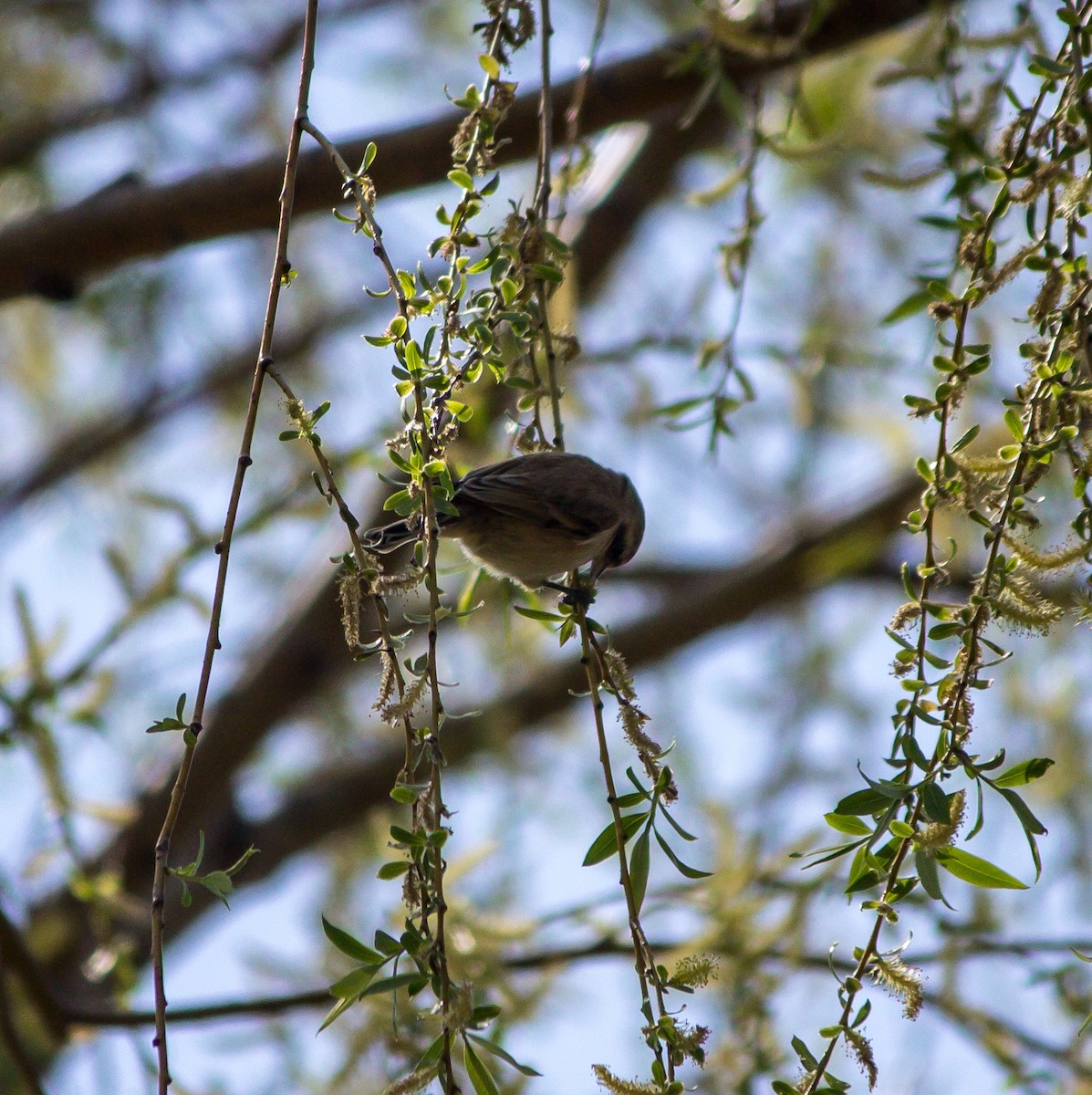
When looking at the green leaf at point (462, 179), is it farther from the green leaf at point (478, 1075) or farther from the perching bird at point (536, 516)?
the perching bird at point (536, 516)

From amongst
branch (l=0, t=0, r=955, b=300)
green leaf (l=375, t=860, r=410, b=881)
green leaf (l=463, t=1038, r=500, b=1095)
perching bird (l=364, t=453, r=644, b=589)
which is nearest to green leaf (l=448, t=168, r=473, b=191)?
green leaf (l=375, t=860, r=410, b=881)

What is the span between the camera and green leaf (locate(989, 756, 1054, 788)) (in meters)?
1.48

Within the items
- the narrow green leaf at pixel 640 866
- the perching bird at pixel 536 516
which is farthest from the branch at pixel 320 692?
the narrow green leaf at pixel 640 866

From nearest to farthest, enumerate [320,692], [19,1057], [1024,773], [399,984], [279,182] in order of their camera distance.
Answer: [399,984] → [1024,773] → [19,1057] → [279,182] → [320,692]

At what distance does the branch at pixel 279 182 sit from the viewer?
3.12m

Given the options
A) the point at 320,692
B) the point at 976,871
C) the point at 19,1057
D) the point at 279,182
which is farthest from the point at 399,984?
the point at 320,692

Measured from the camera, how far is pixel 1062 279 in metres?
1.58

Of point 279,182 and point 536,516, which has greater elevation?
point 279,182

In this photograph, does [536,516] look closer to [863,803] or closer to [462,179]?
[462,179]

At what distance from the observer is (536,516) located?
3.21 m

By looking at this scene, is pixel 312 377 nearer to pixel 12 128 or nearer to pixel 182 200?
pixel 12 128

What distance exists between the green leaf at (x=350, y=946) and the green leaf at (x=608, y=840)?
0.93 feet

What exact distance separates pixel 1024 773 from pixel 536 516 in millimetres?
1805

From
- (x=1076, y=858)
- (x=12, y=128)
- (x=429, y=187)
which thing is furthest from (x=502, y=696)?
(x=12, y=128)
